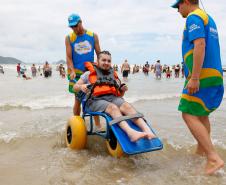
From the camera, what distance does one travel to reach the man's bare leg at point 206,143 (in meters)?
3.50

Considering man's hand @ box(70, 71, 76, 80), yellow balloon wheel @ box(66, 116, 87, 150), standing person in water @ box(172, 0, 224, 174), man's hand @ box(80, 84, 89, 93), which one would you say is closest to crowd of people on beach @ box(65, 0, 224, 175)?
standing person in water @ box(172, 0, 224, 174)

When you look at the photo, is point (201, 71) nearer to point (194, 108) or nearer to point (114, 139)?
point (194, 108)

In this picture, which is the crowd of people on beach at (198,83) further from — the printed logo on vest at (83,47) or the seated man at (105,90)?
the printed logo on vest at (83,47)

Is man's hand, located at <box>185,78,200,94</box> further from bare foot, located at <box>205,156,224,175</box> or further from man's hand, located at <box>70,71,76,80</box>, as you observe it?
Answer: man's hand, located at <box>70,71,76,80</box>

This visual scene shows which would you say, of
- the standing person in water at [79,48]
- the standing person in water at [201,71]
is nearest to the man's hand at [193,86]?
the standing person in water at [201,71]

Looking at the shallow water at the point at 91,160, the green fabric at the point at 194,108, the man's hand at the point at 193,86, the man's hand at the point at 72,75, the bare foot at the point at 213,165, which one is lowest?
the shallow water at the point at 91,160

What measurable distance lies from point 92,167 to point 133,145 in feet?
1.77

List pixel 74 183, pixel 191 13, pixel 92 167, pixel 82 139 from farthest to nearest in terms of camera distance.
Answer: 1. pixel 82 139
2. pixel 92 167
3. pixel 191 13
4. pixel 74 183

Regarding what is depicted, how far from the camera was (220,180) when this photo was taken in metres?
3.38

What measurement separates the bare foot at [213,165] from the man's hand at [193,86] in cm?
78

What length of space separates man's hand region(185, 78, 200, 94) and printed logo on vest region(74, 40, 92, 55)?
2470 mm

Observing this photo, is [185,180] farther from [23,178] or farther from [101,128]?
[101,128]

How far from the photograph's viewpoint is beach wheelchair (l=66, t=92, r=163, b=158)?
12.2 feet

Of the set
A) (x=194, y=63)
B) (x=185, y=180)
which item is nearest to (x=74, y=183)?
(x=185, y=180)
